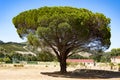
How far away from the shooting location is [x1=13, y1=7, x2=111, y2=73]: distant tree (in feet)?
103

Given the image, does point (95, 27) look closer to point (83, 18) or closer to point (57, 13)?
point (83, 18)

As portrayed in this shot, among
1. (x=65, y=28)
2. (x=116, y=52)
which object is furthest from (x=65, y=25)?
(x=116, y=52)

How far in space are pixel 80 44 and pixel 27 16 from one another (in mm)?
7394

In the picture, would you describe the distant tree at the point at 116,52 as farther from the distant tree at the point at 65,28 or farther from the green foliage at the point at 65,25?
the green foliage at the point at 65,25

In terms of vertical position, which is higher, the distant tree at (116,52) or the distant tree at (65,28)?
the distant tree at (116,52)

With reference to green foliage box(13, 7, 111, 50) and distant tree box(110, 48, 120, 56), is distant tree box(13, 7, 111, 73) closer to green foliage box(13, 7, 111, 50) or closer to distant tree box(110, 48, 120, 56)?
green foliage box(13, 7, 111, 50)

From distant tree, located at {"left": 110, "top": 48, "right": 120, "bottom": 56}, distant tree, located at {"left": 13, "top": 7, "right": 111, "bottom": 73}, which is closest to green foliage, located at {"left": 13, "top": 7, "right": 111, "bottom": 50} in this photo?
distant tree, located at {"left": 13, "top": 7, "right": 111, "bottom": 73}

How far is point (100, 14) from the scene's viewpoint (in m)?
33.7

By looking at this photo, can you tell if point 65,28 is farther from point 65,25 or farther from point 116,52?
point 116,52

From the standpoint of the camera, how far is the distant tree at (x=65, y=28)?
31312mm

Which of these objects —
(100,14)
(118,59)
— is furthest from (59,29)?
(118,59)

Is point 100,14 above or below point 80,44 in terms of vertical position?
above

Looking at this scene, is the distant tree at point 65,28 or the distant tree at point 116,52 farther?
the distant tree at point 116,52

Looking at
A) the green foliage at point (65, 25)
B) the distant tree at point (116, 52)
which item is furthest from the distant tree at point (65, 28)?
the distant tree at point (116, 52)
